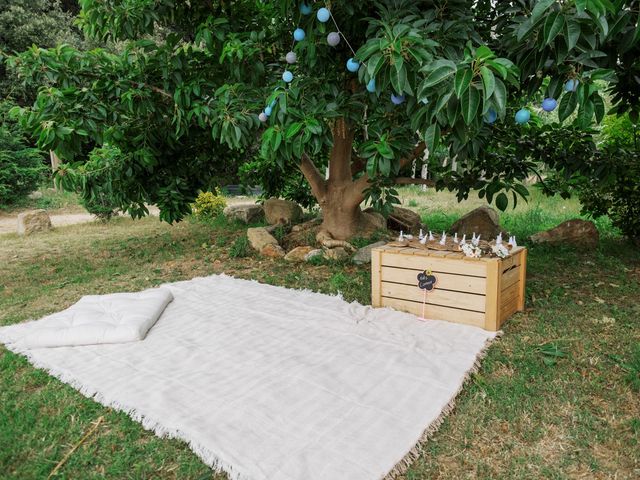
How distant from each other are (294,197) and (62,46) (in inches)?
139

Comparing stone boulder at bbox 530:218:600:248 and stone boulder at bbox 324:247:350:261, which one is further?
stone boulder at bbox 530:218:600:248

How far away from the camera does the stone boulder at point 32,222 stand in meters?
7.09

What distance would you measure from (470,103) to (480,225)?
13.7ft

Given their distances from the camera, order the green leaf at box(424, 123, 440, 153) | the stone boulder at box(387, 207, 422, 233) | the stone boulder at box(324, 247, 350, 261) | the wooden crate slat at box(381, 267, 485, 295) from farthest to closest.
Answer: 1. the stone boulder at box(387, 207, 422, 233)
2. the stone boulder at box(324, 247, 350, 261)
3. the wooden crate slat at box(381, 267, 485, 295)
4. the green leaf at box(424, 123, 440, 153)

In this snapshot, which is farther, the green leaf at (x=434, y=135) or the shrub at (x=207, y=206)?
the shrub at (x=207, y=206)

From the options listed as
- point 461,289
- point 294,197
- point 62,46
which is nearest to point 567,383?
point 461,289

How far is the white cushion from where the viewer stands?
8.64 ft

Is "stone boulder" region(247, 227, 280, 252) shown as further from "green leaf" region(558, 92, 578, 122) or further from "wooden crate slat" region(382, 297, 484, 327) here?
"green leaf" region(558, 92, 578, 122)

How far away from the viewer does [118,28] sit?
3.64m

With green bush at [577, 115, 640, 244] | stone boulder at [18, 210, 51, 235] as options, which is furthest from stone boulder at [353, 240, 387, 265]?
stone boulder at [18, 210, 51, 235]

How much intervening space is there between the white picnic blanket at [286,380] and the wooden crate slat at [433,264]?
34 cm

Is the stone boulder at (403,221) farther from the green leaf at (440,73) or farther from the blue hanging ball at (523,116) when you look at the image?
the green leaf at (440,73)

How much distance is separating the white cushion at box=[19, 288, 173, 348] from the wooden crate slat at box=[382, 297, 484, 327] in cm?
161

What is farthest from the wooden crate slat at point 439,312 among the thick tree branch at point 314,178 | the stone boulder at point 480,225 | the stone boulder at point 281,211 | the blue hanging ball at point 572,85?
the stone boulder at point 281,211
